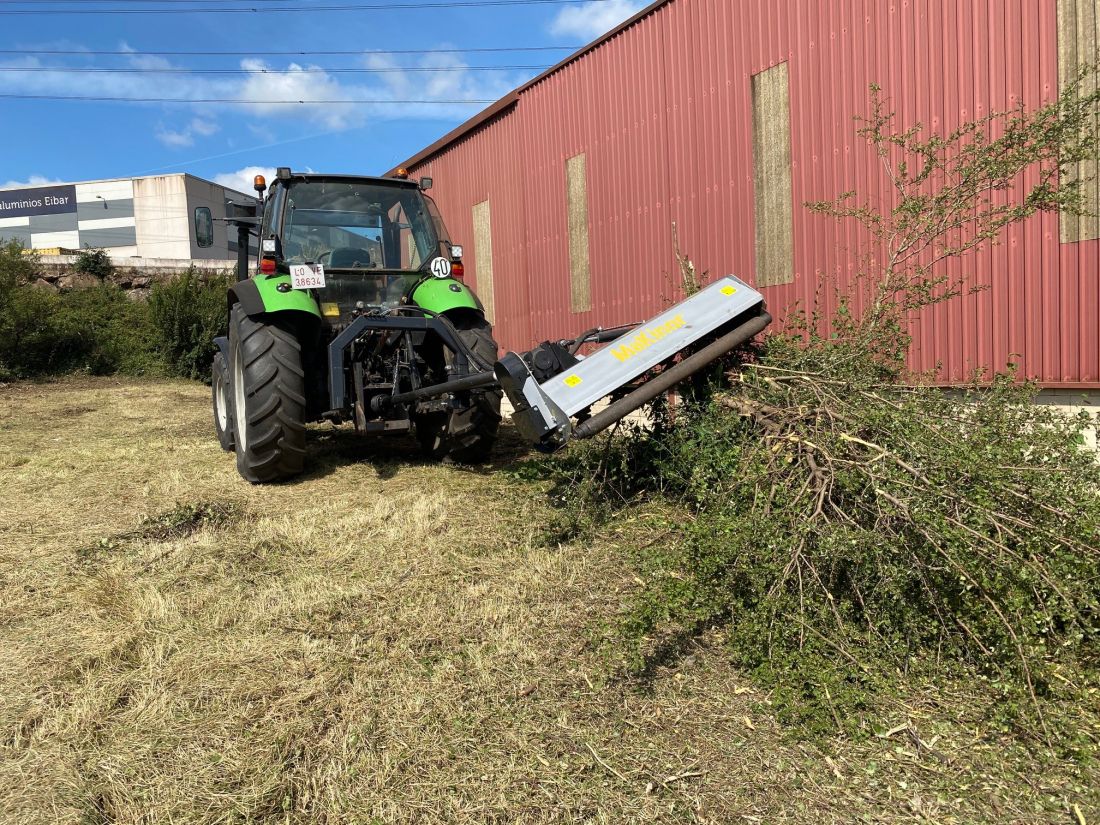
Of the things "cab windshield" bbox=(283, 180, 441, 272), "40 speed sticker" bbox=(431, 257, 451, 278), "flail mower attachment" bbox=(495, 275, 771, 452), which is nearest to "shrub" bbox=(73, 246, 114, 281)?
"cab windshield" bbox=(283, 180, 441, 272)

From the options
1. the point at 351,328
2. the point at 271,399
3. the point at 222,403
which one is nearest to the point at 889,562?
the point at 351,328

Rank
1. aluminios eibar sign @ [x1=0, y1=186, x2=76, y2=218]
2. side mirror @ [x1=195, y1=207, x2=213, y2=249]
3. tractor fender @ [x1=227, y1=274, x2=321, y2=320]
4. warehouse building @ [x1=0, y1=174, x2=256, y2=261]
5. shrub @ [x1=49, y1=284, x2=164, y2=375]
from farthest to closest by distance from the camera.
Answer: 1. aluminios eibar sign @ [x1=0, y1=186, x2=76, y2=218]
2. warehouse building @ [x1=0, y1=174, x2=256, y2=261]
3. shrub @ [x1=49, y1=284, x2=164, y2=375]
4. side mirror @ [x1=195, y1=207, x2=213, y2=249]
5. tractor fender @ [x1=227, y1=274, x2=321, y2=320]

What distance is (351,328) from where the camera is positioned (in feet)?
16.1

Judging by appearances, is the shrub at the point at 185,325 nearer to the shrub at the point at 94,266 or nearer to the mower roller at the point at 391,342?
the shrub at the point at 94,266

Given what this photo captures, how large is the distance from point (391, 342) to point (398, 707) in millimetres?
3222

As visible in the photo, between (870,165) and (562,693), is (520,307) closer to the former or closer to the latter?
(870,165)

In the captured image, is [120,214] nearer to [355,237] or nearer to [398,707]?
[355,237]

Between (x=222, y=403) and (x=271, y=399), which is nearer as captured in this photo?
(x=271, y=399)

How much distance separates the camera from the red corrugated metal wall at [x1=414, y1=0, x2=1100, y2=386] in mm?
4879

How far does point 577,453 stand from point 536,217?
17.7 ft

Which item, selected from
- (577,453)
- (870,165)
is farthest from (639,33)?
(577,453)

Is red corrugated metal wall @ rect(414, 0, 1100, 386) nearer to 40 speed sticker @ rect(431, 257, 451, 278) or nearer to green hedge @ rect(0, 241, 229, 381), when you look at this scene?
40 speed sticker @ rect(431, 257, 451, 278)

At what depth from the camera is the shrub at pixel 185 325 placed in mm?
13930

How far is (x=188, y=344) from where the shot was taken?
46.0ft
